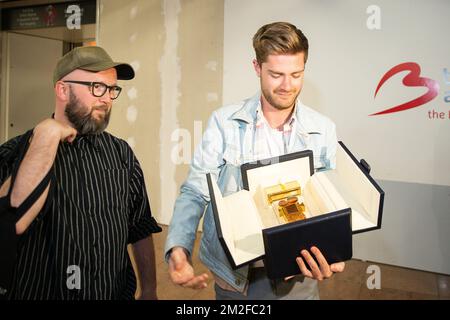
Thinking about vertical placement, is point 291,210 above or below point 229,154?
below

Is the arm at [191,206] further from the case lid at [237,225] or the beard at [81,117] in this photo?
the beard at [81,117]

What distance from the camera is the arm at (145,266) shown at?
1219 millimetres

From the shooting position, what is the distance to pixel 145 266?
4.00ft

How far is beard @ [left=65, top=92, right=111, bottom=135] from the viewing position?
3.39ft

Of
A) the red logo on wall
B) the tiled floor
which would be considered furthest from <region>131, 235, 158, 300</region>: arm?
the red logo on wall

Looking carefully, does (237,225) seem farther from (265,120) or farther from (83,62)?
(83,62)

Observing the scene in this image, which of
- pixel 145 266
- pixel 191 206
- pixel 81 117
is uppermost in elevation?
pixel 81 117

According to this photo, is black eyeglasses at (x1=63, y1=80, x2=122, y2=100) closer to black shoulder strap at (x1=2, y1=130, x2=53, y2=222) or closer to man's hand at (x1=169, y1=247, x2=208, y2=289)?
black shoulder strap at (x1=2, y1=130, x2=53, y2=222)

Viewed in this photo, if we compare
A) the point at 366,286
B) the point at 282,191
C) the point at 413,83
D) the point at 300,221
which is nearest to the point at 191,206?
the point at 282,191

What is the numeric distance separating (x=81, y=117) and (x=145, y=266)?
53 centimetres

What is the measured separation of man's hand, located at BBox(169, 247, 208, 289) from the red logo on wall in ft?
4.73

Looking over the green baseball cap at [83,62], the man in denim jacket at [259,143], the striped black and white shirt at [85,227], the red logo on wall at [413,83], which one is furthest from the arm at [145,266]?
the red logo on wall at [413,83]

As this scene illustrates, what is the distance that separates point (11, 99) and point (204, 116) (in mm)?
1097
